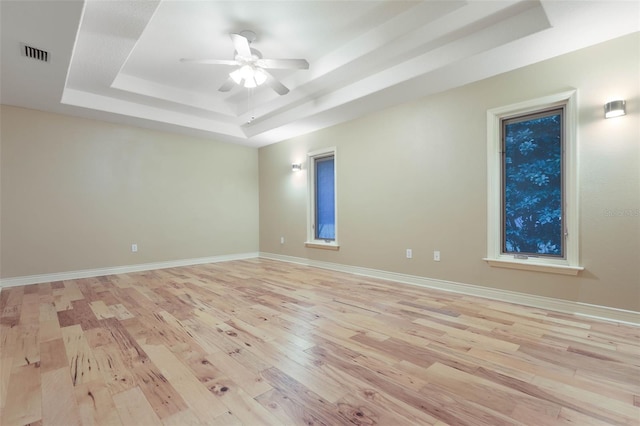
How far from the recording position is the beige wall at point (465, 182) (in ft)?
8.05

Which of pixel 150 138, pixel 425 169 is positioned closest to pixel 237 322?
pixel 425 169

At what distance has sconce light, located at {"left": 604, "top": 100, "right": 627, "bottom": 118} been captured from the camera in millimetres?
2396

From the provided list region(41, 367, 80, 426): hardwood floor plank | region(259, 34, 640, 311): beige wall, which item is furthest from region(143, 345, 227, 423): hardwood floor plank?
region(259, 34, 640, 311): beige wall

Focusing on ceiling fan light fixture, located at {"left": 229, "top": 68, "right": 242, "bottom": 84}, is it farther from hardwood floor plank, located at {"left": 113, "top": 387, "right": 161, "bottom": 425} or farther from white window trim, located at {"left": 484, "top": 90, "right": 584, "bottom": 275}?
hardwood floor plank, located at {"left": 113, "top": 387, "right": 161, "bottom": 425}

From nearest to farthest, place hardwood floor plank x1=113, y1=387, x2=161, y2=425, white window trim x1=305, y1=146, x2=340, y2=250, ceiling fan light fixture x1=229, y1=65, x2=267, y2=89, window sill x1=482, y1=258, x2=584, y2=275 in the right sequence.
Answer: hardwood floor plank x1=113, y1=387, x2=161, y2=425 < window sill x1=482, y1=258, x2=584, y2=275 < ceiling fan light fixture x1=229, y1=65, x2=267, y2=89 < white window trim x1=305, y1=146, x2=340, y2=250

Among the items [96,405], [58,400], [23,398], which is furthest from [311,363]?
[23,398]

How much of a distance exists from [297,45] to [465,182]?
2458mm

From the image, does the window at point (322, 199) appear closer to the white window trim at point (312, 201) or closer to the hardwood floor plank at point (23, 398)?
the white window trim at point (312, 201)

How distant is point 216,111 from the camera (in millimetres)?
4801

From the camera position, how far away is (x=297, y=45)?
3270 mm

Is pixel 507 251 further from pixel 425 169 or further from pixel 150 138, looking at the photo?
pixel 150 138

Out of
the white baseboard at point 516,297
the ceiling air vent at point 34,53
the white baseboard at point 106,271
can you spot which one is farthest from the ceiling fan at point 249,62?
the white baseboard at point 106,271

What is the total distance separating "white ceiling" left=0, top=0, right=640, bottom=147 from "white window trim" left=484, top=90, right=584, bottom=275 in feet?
1.40

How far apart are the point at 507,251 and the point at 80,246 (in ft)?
18.5
